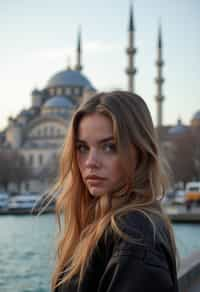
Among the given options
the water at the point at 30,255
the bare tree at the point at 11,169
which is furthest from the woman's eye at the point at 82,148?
the bare tree at the point at 11,169

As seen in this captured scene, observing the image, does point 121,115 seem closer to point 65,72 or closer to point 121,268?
point 121,268

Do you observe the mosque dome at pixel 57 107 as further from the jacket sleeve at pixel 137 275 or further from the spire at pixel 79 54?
the jacket sleeve at pixel 137 275

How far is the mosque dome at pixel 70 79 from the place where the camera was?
262 ft

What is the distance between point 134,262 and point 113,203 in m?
0.26

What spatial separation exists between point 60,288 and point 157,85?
179 ft

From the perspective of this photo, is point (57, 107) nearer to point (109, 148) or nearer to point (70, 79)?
point (70, 79)

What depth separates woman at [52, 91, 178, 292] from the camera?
119 centimetres

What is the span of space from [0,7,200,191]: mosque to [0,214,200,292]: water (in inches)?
1400

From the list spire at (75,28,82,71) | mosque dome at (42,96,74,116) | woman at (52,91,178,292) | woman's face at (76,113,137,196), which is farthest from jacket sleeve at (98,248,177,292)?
spire at (75,28,82,71)

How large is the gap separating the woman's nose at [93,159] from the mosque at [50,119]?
2022 inches

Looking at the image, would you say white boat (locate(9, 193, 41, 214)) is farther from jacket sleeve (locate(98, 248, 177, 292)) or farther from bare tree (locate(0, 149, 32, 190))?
jacket sleeve (locate(98, 248, 177, 292))

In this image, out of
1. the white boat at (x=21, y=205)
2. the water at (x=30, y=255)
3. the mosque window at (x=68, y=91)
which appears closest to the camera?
the water at (x=30, y=255)

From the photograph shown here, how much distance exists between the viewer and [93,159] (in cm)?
146

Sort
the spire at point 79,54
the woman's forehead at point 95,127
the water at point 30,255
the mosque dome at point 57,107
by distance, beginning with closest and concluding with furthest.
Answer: the woman's forehead at point 95,127 → the water at point 30,255 → the mosque dome at point 57,107 → the spire at point 79,54
